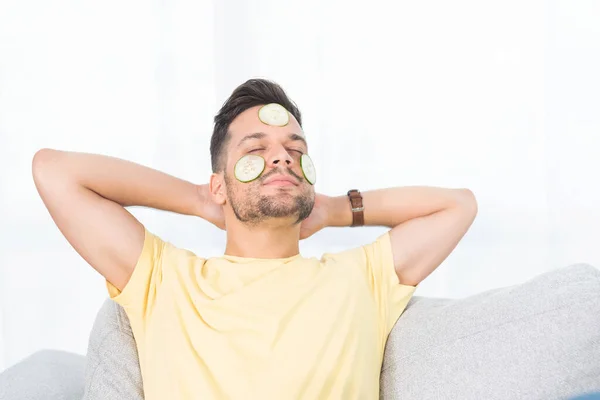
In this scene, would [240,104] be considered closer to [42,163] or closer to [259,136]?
[259,136]

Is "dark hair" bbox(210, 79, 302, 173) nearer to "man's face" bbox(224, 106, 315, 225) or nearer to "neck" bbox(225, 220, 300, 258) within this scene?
"man's face" bbox(224, 106, 315, 225)

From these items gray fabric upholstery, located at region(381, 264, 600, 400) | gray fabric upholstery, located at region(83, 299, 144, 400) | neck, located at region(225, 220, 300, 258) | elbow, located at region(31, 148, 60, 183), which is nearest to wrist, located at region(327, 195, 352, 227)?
neck, located at region(225, 220, 300, 258)

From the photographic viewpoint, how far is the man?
153 centimetres

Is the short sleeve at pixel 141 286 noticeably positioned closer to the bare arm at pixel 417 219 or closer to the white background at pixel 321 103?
the bare arm at pixel 417 219

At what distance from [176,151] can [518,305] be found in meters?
1.49

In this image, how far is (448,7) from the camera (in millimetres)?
2529

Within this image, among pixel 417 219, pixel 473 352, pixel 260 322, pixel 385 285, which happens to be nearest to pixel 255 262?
pixel 260 322

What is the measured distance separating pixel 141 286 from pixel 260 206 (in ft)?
1.27

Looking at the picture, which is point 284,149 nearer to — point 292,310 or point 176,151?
point 292,310

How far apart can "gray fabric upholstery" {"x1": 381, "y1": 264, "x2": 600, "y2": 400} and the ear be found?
67 centimetres

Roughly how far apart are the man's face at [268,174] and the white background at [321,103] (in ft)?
2.11

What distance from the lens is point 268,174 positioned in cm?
177

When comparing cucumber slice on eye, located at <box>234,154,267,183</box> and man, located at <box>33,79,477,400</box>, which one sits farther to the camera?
cucumber slice on eye, located at <box>234,154,267,183</box>

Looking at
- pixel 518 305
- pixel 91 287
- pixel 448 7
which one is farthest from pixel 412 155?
pixel 91 287
